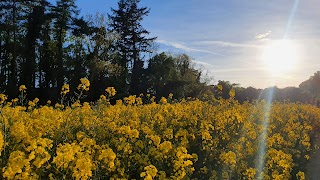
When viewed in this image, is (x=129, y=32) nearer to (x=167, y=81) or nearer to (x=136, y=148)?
(x=167, y=81)

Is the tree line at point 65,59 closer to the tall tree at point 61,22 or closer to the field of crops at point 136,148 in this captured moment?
the tall tree at point 61,22

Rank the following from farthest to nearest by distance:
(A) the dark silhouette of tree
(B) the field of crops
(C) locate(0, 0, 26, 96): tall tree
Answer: (C) locate(0, 0, 26, 96): tall tree → (A) the dark silhouette of tree → (B) the field of crops

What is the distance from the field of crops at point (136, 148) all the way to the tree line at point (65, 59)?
56.1 ft

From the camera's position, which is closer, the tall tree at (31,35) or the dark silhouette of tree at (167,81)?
the dark silhouette of tree at (167,81)

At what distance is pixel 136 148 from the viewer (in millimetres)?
4387

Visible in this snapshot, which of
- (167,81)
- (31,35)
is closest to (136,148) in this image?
(167,81)

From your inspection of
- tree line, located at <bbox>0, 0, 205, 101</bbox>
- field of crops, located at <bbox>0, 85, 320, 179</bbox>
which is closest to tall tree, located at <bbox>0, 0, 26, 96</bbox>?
tree line, located at <bbox>0, 0, 205, 101</bbox>

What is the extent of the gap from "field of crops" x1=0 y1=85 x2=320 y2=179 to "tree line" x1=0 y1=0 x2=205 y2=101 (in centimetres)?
1710

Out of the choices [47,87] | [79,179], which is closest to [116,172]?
[79,179]

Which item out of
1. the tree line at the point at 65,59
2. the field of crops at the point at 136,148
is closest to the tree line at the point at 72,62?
the tree line at the point at 65,59

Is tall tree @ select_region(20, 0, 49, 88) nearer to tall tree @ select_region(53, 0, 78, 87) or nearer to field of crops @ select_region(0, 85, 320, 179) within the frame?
tall tree @ select_region(53, 0, 78, 87)

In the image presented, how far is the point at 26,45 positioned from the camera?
1065 inches

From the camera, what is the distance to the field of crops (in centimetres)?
322

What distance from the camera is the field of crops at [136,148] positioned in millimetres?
3221
